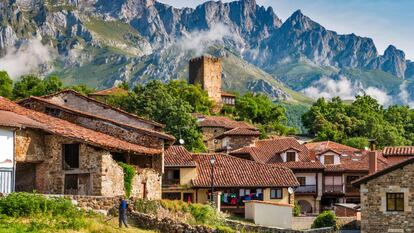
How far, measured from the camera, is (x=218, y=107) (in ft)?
458

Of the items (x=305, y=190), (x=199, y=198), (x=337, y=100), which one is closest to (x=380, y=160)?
(x=305, y=190)

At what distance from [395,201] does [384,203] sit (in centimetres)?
62

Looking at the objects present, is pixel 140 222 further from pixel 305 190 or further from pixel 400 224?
pixel 305 190

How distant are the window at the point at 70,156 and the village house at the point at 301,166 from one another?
33.8m

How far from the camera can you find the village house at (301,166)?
67562mm

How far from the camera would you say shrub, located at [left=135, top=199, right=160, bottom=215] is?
3297cm

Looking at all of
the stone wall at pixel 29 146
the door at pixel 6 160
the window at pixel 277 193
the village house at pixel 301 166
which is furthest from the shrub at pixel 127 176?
the village house at pixel 301 166

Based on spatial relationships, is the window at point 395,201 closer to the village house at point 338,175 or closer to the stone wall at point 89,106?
the stone wall at point 89,106

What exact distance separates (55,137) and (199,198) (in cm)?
2043

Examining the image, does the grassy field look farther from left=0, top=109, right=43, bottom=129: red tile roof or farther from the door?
left=0, top=109, right=43, bottom=129: red tile roof

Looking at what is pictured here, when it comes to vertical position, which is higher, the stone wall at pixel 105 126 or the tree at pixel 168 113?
the tree at pixel 168 113

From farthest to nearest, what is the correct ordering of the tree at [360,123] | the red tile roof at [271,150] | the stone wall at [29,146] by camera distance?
the tree at [360,123] → the red tile roof at [271,150] → the stone wall at [29,146]

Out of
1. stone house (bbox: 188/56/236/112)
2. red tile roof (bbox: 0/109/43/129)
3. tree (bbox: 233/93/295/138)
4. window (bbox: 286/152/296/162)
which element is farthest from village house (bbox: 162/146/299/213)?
stone house (bbox: 188/56/236/112)

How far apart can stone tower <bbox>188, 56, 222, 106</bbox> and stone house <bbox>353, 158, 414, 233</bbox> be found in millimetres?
116286
